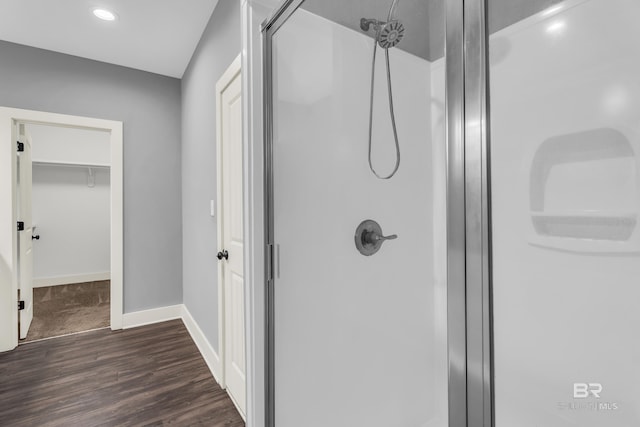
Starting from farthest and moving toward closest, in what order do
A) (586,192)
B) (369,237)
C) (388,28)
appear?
1. (369,237)
2. (388,28)
3. (586,192)

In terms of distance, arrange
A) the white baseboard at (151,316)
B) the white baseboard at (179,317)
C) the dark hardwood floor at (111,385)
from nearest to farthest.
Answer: the dark hardwood floor at (111,385)
the white baseboard at (179,317)
the white baseboard at (151,316)

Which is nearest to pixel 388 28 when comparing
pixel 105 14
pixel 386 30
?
pixel 386 30

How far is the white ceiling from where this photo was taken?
80.4 inches

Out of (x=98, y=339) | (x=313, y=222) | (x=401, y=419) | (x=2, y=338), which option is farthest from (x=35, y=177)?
(x=401, y=419)

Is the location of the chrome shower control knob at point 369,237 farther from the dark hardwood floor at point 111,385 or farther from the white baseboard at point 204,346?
the white baseboard at point 204,346

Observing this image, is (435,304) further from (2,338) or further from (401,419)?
(2,338)

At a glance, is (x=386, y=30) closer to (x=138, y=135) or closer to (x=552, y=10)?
(x=552, y=10)

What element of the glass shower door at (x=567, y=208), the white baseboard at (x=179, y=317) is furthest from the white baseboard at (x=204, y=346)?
the glass shower door at (x=567, y=208)

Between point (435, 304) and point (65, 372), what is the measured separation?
2644mm

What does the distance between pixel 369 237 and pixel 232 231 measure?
3.30ft

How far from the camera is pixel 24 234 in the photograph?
2.64 m

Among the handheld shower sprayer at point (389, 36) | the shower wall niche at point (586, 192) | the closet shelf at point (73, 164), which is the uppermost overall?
the closet shelf at point (73, 164)

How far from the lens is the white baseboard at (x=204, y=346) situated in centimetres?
202

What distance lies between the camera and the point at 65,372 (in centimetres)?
211
